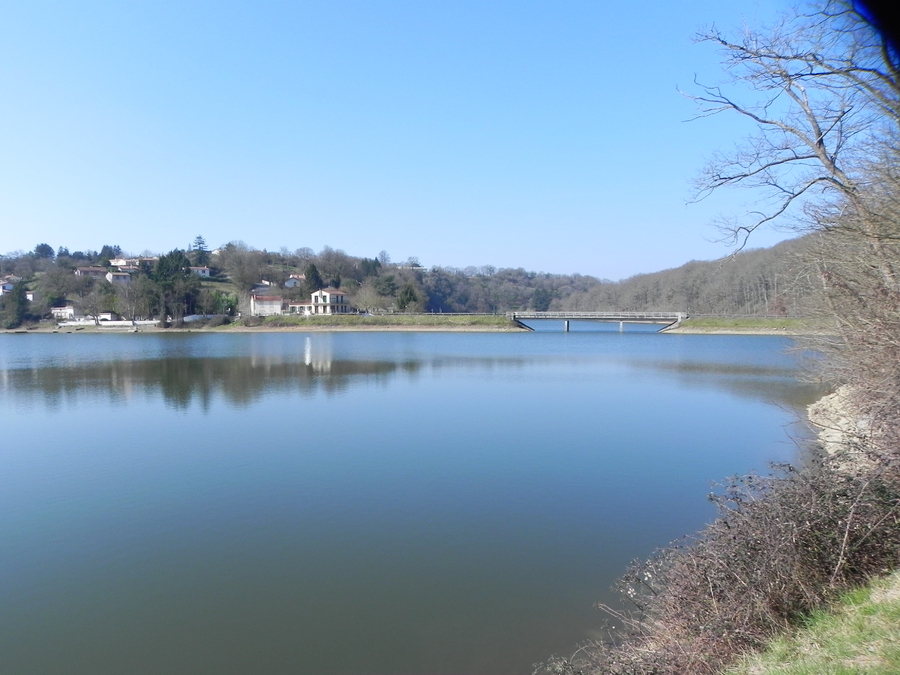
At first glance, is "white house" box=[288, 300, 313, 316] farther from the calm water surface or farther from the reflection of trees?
the calm water surface

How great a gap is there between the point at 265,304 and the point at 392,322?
→ 62.8 feet

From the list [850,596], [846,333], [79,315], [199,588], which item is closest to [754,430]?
[846,333]

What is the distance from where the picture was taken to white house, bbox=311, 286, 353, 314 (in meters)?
77.2

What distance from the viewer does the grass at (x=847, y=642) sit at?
293 cm

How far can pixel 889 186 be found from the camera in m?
5.81

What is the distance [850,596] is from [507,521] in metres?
4.93

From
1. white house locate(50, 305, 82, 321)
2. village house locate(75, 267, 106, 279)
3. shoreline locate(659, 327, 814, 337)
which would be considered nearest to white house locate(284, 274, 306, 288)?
village house locate(75, 267, 106, 279)

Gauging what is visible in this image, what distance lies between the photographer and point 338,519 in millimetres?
8461

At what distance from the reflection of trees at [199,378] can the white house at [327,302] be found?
43.6 meters

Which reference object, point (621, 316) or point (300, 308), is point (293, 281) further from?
point (621, 316)

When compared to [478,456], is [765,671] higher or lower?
higher

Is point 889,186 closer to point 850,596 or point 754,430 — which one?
point 850,596

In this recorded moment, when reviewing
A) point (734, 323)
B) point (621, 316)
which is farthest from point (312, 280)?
point (734, 323)

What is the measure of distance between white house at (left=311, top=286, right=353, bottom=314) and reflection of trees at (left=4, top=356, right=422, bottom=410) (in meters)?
43.6
